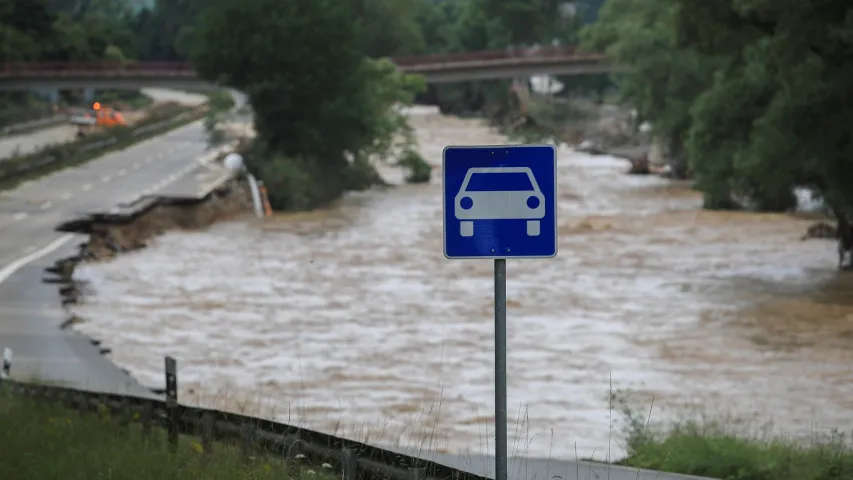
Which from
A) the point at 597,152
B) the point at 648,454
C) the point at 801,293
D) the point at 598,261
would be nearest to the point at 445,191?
the point at 648,454

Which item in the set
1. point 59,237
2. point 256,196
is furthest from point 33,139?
point 59,237

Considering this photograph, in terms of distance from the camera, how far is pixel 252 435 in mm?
10922

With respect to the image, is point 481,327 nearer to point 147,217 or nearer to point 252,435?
point 147,217

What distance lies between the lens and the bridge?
102312 millimetres

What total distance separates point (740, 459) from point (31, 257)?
27.0 metres

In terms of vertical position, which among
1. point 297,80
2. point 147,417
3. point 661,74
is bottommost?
point 661,74

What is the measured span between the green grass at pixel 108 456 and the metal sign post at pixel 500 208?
2341 millimetres

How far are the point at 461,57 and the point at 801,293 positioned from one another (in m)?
73.4

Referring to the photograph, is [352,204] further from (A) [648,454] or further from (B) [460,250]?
(B) [460,250]

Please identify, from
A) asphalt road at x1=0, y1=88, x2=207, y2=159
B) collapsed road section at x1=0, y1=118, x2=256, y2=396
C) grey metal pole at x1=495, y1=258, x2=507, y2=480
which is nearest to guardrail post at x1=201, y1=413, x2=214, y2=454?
grey metal pole at x1=495, y1=258, x2=507, y2=480

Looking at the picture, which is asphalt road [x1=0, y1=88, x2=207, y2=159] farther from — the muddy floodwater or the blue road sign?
the blue road sign

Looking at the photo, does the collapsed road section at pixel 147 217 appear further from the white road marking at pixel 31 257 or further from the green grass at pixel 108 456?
the green grass at pixel 108 456

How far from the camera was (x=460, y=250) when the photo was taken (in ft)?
24.8

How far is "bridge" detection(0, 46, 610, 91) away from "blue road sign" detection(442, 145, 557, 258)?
3762 inches
